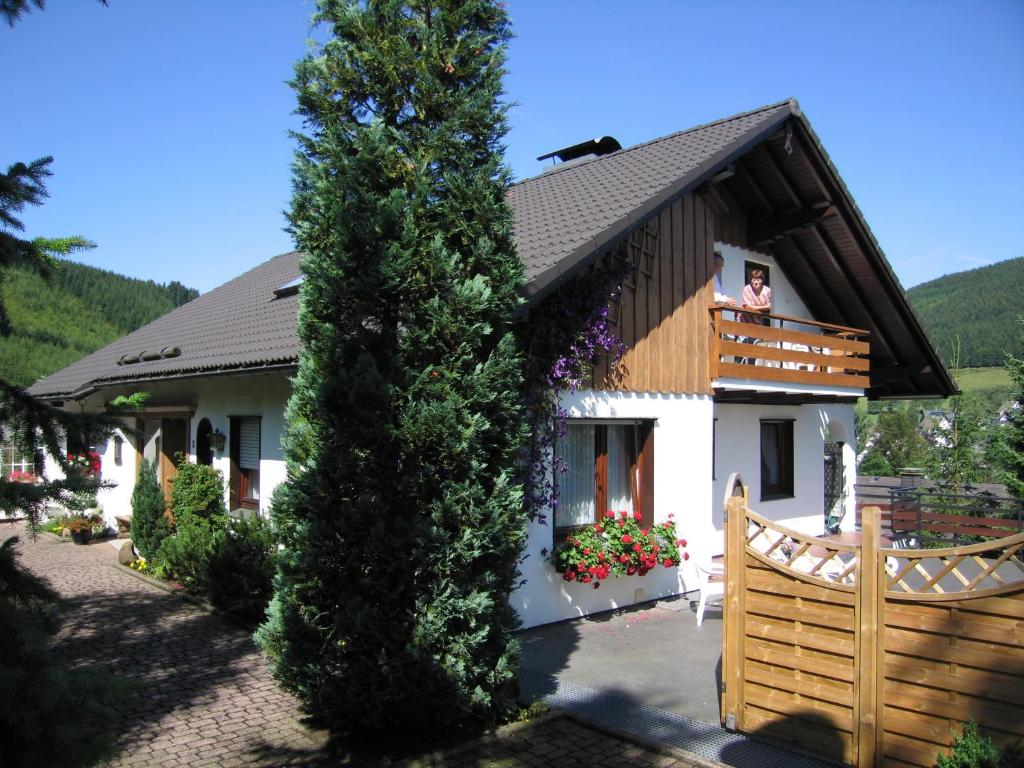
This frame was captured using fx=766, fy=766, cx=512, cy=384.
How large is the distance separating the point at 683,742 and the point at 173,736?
12.0ft

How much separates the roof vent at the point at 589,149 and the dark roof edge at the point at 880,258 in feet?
14.2

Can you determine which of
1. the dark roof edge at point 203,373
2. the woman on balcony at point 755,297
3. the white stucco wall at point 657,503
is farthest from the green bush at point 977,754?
the woman on balcony at point 755,297

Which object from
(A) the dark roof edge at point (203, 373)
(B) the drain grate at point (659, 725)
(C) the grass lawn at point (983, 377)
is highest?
(C) the grass lawn at point (983, 377)

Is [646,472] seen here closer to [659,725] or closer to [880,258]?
[659,725]

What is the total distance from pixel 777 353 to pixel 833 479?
5.42 m

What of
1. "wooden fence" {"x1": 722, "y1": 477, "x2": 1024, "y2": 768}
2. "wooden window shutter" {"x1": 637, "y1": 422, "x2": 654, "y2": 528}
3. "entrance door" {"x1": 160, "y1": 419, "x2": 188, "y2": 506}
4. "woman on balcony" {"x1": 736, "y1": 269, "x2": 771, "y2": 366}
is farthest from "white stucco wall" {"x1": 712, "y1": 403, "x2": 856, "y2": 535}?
"entrance door" {"x1": 160, "y1": 419, "x2": 188, "y2": 506}

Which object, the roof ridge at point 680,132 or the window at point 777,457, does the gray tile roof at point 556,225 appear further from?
the window at point 777,457

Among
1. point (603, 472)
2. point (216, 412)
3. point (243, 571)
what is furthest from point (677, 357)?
point (216, 412)

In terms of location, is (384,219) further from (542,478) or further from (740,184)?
(740,184)

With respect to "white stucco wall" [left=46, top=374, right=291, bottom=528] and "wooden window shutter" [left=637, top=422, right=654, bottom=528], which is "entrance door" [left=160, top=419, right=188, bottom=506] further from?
"wooden window shutter" [left=637, top=422, right=654, bottom=528]

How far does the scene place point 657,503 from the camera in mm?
9805

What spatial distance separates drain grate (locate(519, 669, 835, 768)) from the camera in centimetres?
516

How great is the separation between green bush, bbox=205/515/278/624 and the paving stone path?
25cm

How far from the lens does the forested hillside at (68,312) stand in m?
3.49
